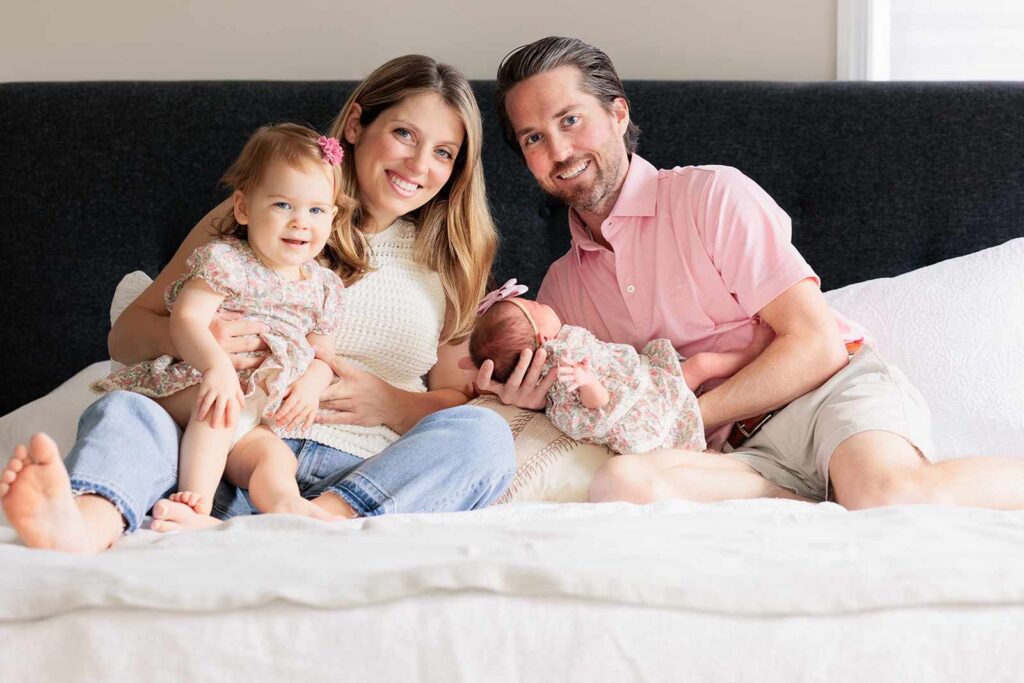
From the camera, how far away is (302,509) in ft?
4.74

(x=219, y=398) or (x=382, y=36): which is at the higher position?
(x=382, y=36)

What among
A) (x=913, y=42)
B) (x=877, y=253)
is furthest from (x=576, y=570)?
(x=913, y=42)

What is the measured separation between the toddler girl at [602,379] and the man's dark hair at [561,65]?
0.42 metres

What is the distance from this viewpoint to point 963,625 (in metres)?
1.02

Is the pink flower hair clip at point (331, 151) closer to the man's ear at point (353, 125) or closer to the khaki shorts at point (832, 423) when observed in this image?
the man's ear at point (353, 125)

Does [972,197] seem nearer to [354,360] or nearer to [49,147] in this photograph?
[354,360]

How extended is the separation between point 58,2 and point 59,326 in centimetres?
81

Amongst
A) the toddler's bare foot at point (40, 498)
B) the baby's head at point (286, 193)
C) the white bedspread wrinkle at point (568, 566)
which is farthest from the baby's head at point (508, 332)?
the toddler's bare foot at point (40, 498)

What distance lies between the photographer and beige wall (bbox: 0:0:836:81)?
253cm

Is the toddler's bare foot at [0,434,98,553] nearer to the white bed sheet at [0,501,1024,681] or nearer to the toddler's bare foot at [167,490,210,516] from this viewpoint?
the white bed sheet at [0,501,1024,681]

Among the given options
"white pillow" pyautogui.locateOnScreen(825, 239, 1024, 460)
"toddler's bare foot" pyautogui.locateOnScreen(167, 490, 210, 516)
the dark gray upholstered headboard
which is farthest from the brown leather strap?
"toddler's bare foot" pyautogui.locateOnScreen(167, 490, 210, 516)

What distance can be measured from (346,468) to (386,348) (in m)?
0.27

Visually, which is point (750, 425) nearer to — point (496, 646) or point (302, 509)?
point (302, 509)

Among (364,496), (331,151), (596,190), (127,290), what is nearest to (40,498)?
(364,496)
